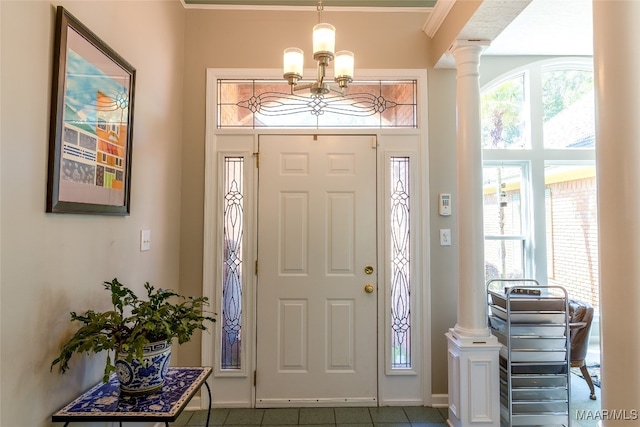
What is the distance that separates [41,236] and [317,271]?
178 centimetres

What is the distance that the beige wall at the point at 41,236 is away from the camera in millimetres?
1176

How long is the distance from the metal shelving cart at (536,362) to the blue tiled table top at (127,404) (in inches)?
77.4

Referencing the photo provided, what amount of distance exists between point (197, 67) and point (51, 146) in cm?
170

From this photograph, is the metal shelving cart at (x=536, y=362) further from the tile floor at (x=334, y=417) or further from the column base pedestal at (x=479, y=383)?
the tile floor at (x=334, y=417)

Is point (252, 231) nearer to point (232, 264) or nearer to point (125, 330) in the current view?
point (232, 264)

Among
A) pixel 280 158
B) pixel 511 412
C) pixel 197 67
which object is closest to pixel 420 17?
pixel 280 158

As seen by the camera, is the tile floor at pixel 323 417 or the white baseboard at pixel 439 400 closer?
the tile floor at pixel 323 417

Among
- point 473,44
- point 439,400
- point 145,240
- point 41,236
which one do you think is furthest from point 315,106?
point 439,400

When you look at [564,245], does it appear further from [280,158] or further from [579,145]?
[280,158]

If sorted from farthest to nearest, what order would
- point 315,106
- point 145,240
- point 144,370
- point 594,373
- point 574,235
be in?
point 574,235
point 594,373
point 315,106
point 145,240
point 144,370

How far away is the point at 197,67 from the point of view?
277 centimetres

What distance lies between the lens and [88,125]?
155 cm

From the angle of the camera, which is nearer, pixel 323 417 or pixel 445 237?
pixel 323 417

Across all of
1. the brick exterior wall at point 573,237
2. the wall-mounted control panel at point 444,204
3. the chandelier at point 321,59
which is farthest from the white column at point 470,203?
the brick exterior wall at point 573,237
